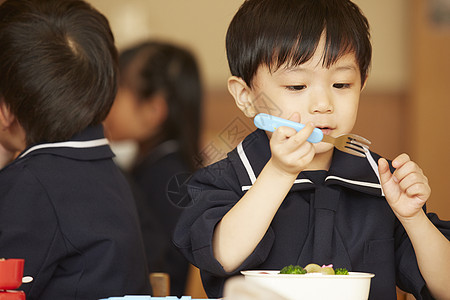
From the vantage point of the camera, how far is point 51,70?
1.18 meters

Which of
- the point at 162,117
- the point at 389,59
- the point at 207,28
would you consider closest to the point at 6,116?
the point at 162,117

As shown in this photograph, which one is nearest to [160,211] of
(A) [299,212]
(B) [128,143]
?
(B) [128,143]

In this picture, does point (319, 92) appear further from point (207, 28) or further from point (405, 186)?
point (207, 28)

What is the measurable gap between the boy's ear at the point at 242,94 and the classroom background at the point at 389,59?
241 centimetres

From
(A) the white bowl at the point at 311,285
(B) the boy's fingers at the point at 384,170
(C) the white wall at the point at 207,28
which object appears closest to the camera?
(A) the white bowl at the point at 311,285

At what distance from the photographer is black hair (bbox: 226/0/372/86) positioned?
948mm

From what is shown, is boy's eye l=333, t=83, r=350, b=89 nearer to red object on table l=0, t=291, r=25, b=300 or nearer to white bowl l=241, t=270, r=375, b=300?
white bowl l=241, t=270, r=375, b=300

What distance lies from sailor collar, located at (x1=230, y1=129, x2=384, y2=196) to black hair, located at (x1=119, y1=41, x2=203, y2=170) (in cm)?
122

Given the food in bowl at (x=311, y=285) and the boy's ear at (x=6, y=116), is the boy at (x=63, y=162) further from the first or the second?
the food in bowl at (x=311, y=285)

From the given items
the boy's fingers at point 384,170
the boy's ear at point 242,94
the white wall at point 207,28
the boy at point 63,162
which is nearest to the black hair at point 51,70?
the boy at point 63,162

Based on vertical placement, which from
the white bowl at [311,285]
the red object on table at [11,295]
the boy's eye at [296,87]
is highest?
the boy's eye at [296,87]

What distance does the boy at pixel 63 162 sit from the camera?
1080mm

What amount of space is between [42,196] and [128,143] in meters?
1.52

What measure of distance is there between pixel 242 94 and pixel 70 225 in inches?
14.5
